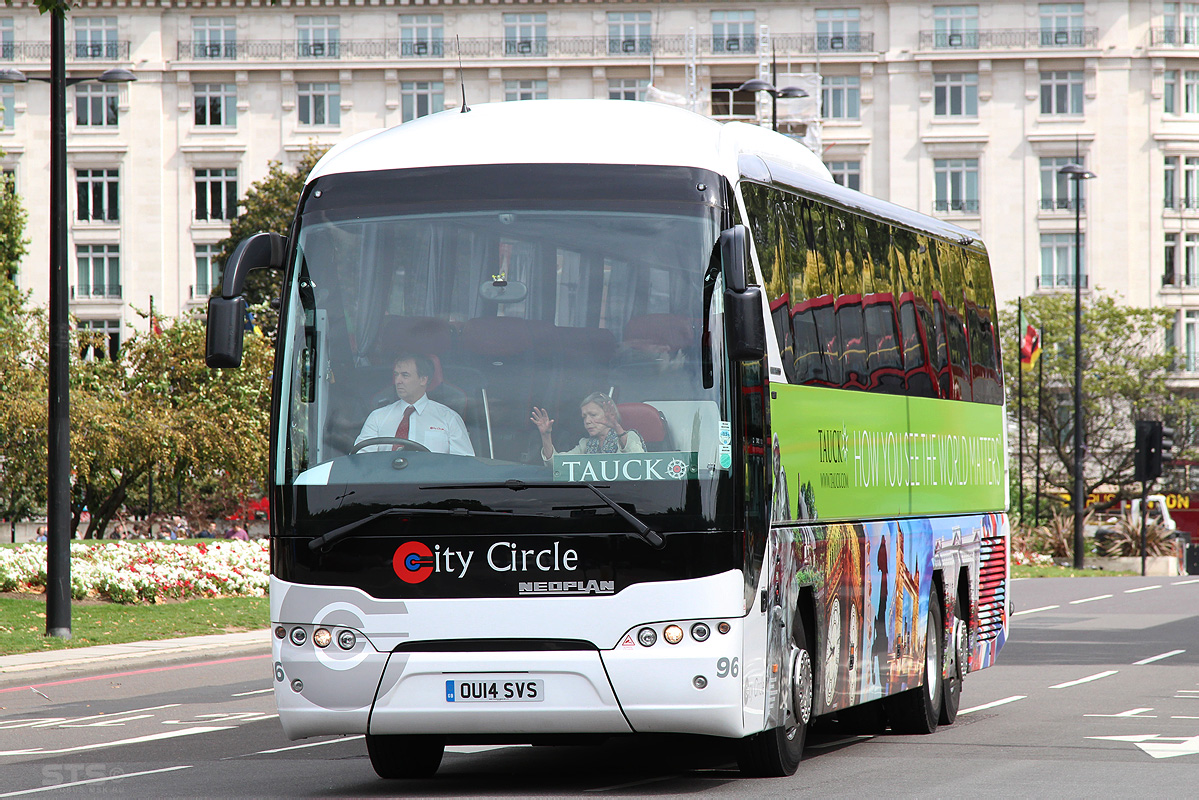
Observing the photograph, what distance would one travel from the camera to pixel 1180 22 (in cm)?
8081

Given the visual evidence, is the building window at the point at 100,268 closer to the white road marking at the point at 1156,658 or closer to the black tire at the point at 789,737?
the white road marking at the point at 1156,658

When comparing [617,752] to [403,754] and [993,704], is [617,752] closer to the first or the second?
A: [403,754]

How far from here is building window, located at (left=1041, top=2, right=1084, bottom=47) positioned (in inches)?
3174

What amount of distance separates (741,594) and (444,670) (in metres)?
1.55

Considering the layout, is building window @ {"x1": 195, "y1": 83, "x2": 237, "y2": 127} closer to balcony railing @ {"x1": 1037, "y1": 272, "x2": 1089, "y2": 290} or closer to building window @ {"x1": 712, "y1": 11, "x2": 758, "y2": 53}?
building window @ {"x1": 712, "y1": 11, "x2": 758, "y2": 53}

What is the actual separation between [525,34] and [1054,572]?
1677 inches

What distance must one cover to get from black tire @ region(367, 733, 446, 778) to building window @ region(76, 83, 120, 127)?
76.4 metres

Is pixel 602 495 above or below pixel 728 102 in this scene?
below

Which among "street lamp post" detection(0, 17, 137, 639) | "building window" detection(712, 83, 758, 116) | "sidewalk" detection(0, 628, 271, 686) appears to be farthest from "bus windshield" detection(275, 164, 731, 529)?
"building window" detection(712, 83, 758, 116)

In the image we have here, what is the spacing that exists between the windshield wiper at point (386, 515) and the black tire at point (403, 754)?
1564 mm

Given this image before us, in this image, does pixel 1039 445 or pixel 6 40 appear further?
pixel 6 40

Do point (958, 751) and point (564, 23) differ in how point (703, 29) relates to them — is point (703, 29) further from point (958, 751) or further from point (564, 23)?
point (958, 751)

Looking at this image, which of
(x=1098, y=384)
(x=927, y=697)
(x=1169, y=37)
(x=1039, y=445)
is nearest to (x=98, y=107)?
(x=1039, y=445)

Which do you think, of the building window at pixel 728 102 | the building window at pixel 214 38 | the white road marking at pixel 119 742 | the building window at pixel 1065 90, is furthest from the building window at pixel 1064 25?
the white road marking at pixel 119 742
